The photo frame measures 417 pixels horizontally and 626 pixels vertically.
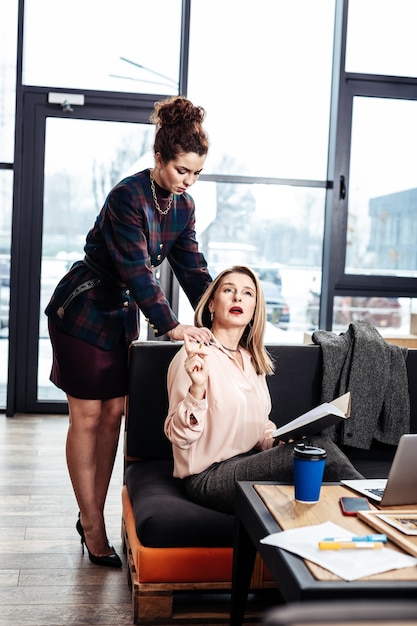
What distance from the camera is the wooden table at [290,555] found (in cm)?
140

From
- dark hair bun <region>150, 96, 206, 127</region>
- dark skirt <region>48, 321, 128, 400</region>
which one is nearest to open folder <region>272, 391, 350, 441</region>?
dark skirt <region>48, 321, 128, 400</region>

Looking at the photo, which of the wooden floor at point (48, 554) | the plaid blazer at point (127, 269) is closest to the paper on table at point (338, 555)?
the wooden floor at point (48, 554)

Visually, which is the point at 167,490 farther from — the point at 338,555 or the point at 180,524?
the point at 338,555

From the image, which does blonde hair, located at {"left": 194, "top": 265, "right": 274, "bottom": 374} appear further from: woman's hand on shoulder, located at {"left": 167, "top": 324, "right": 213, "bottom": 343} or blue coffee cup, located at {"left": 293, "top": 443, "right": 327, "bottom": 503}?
blue coffee cup, located at {"left": 293, "top": 443, "right": 327, "bottom": 503}

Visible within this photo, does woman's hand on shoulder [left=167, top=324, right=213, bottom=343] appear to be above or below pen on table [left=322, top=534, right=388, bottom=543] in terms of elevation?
above

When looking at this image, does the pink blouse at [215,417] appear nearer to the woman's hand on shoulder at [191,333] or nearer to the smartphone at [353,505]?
the woman's hand on shoulder at [191,333]

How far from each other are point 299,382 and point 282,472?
674mm

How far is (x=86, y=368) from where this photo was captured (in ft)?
8.61

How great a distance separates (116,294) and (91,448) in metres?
0.52

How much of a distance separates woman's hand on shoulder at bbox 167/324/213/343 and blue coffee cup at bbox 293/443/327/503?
66 cm

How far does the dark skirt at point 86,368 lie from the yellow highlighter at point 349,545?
1.26 m

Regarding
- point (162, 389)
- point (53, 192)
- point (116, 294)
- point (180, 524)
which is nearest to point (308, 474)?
point (180, 524)

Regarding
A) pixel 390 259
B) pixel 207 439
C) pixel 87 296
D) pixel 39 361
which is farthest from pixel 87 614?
pixel 390 259

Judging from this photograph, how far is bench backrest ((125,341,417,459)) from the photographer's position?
267 cm
